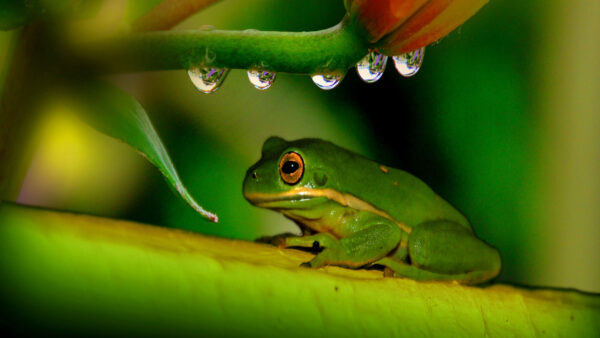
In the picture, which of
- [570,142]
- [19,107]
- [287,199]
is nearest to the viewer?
[19,107]

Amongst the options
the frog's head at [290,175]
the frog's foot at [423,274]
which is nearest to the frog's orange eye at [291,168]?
the frog's head at [290,175]

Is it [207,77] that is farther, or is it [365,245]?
[365,245]

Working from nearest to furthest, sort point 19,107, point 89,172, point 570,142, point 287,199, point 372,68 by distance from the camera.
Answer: point 19,107
point 372,68
point 89,172
point 287,199
point 570,142

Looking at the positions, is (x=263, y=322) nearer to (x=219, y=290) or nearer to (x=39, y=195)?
(x=219, y=290)

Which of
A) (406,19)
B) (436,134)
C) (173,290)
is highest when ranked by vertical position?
(436,134)

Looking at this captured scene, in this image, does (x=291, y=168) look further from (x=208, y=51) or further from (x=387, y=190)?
(x=208, y=51)

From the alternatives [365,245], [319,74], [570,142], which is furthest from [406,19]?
[570,142]
